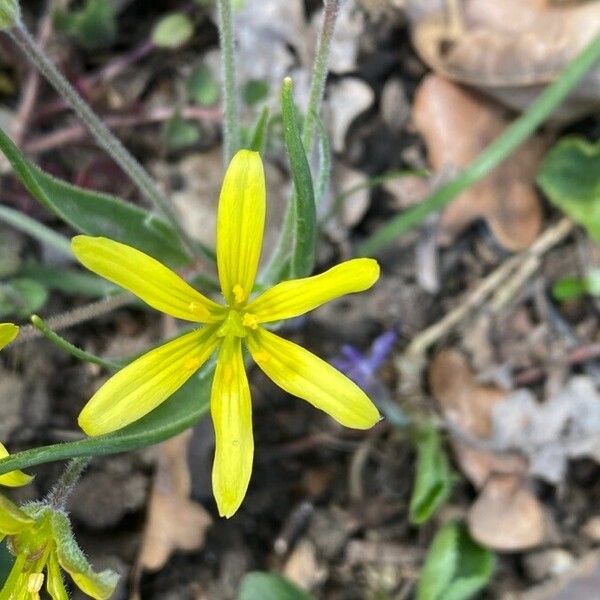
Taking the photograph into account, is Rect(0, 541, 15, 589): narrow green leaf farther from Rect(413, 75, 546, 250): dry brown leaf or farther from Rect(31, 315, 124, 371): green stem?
Rect(413, 75, 546, 250): dry brown leaf

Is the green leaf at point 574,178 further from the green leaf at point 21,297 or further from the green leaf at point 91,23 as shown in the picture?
the green leaf at point 21,297

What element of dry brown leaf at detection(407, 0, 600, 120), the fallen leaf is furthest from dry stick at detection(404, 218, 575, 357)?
dry brown leaf at detection(407, 0, 600, 120)

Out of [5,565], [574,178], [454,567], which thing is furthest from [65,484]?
[574,178]

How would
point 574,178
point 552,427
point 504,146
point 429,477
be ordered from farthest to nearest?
point 574,178 < point 552,427 < point 504,146 < point 429,477

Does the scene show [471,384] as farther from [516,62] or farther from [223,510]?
[223,510]

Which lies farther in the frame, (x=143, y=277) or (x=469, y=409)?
(x=469, y=409)

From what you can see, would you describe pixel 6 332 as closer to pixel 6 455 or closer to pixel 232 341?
pixel 6 455

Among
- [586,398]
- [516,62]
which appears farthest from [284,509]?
[516,62]
